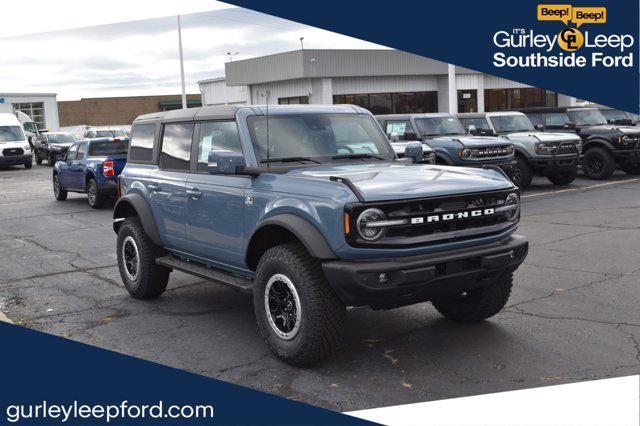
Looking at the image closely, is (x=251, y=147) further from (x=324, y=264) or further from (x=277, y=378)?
(x=277, y=378)

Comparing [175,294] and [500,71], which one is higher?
[500,71]

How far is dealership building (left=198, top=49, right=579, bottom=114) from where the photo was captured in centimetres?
3528

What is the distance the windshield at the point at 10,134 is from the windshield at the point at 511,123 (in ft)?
80.1

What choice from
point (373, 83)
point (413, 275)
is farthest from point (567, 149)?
point (373, 83)

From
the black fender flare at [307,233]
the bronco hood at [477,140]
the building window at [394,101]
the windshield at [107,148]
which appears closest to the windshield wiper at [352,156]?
the black fender flare at [307,233]

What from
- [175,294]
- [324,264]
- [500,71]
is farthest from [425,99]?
[324,264]

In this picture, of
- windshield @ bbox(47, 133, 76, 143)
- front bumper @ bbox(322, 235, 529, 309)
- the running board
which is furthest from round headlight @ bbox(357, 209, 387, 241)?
windshield @ bbox(47, 133, 76, 143)

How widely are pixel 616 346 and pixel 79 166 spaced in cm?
1446

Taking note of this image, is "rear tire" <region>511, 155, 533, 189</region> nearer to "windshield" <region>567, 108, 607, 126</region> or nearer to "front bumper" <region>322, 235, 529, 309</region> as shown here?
"windshield" <region>567, 108, 607, 126</region>

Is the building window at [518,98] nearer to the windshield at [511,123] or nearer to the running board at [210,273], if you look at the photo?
the windshield at [511,123]

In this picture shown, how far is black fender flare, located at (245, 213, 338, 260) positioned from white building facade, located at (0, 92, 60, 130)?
195 feet

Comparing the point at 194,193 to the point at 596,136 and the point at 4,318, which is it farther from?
the point at 596,136

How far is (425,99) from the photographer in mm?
39562

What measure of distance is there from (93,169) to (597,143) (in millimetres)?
12368
